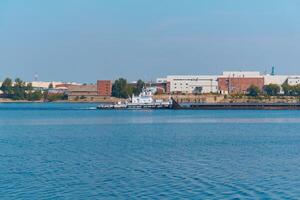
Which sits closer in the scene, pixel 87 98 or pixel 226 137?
pixel 226 137

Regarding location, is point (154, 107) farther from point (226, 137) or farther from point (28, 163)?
point (28, 163)

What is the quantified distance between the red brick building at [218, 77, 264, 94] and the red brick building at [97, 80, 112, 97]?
24907 millimetres

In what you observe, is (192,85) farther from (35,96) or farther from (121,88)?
(35,96)

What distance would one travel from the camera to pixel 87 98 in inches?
6166

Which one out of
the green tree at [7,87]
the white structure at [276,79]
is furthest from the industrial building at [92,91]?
the white structure at [276,79]

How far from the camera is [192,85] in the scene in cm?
14400

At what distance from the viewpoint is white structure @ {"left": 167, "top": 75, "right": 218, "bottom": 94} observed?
143500mm

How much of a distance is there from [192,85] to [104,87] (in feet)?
66.9

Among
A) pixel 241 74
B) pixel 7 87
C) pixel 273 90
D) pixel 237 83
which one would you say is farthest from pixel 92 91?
pixel 273 90

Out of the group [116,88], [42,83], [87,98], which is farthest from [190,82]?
[42,83]

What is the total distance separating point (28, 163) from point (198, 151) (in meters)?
8.20

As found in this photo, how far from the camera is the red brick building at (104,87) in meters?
149

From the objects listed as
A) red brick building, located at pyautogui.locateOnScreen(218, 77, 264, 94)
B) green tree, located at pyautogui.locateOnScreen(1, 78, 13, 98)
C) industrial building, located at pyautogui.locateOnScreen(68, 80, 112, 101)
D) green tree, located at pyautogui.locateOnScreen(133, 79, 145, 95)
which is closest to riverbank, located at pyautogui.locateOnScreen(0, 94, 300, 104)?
industrial building, located at pyautogui.locateOnScreen(68, 80, 112, 101)

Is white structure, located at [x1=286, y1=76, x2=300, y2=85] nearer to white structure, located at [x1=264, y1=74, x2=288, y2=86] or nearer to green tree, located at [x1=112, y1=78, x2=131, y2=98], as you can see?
white structure, located at [x1=264, y1=74, x2=288, y2=86]
